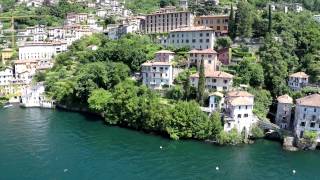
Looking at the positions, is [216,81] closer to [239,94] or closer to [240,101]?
[239,94]

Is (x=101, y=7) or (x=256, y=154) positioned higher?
(x=101, y=7)

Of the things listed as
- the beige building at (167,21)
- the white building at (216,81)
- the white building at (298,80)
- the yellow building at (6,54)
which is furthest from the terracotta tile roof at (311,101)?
the yellow building at (6,54)

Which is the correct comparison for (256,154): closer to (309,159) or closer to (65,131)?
(309,159)

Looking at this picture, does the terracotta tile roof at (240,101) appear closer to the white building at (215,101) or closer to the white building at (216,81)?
the white building at (215,101)

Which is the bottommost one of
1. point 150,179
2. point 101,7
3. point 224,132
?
point 150,179

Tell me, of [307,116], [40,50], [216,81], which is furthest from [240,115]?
[40,50]

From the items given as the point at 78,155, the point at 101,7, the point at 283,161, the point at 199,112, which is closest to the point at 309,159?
the point at 283,161
